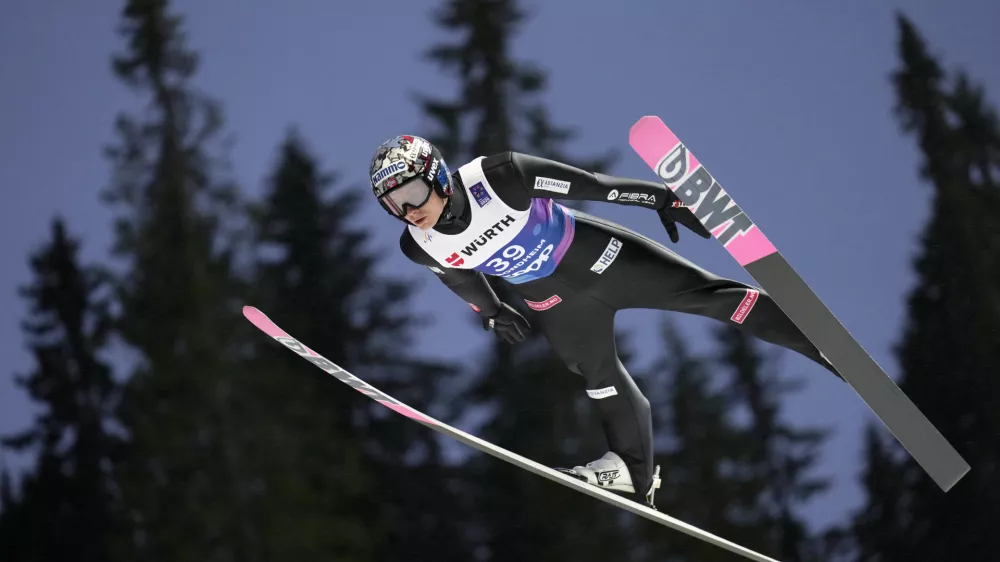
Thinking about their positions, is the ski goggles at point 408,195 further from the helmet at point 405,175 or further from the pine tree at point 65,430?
A: the pine tree at point 65,430

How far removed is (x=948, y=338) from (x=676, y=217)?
7.41 metres

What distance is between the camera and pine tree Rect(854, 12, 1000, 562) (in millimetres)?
9664

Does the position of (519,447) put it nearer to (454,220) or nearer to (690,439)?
(690,439)

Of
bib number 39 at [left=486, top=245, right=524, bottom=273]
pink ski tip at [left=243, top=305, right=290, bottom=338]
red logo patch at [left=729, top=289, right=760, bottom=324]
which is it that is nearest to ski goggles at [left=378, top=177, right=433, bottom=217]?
bib number 39 at [left=486, top=245, right=524, bottom=273]

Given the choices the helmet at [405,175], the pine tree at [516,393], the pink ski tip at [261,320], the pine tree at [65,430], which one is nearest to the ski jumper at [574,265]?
the helmet at [405,175]

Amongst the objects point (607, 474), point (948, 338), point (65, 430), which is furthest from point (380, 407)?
point (607, 474)

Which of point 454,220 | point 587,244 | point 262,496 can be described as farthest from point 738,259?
point 262,496

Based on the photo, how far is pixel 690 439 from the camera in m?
10.3

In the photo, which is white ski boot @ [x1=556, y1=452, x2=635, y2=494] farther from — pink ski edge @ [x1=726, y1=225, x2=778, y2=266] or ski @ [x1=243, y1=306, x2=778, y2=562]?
pink ski edge @ [x1=726, y1=225, x2=778, y2=266]

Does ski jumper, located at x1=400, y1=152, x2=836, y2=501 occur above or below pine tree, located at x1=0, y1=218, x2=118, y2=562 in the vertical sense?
below

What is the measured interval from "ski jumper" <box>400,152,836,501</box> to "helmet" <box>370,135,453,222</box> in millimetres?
128

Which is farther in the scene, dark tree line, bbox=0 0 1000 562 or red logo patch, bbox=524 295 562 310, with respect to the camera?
dark tree line, bbox=0 0 1000 562

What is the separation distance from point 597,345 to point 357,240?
8.11m

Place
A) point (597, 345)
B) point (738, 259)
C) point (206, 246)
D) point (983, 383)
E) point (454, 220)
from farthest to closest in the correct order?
point (206, 246), point (983, 383), point (597, 345), point (454, 220), point (738, 259)
